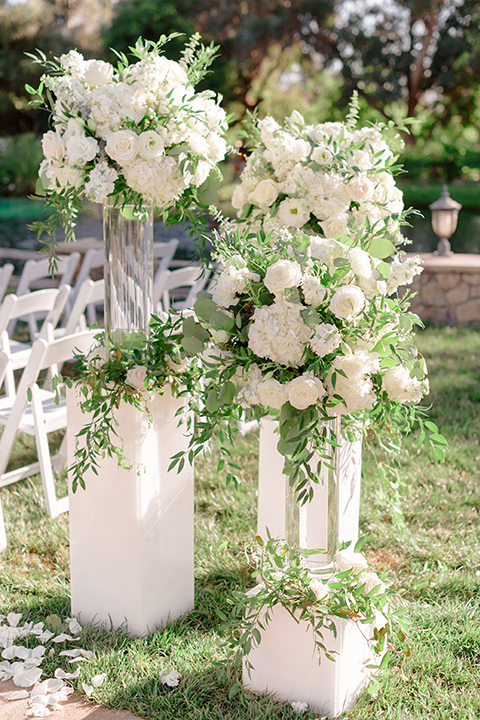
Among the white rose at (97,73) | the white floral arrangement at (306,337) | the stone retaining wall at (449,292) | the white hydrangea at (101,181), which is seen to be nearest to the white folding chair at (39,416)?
the white hydrangea at (101,181)

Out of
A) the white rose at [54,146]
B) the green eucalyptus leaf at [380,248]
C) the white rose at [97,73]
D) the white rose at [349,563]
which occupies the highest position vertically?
the white rose at [97,73]

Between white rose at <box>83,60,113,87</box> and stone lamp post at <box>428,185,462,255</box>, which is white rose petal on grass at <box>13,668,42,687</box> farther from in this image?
stone lamp post at <box>428,185,462,255</box>

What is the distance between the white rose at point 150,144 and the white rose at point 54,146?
240mm

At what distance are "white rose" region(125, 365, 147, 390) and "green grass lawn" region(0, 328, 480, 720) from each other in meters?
0.74

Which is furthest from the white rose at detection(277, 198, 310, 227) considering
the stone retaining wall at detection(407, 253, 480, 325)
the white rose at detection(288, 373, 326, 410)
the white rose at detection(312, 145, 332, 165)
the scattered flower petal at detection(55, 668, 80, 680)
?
the stone retaining wall at detection(407, 253, 480, 325)

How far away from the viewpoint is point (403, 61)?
73.0 ft

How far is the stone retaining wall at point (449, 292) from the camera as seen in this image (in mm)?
7453

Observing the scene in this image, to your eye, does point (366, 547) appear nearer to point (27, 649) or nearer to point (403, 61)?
point (27, 649)

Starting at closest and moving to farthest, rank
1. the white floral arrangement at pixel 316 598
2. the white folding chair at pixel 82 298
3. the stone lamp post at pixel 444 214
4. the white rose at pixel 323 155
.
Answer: the white floral arrangement at pixel 316 598
the white rose at pixel 323 155
the white folding chair at pixel 82 298
the stone lamp post at pixel 444 214

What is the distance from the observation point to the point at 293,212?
276 cm

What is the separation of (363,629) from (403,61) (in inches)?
900

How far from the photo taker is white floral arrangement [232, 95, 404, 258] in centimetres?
265

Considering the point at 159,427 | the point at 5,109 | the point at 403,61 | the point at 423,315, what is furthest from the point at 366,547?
the point at 5,109

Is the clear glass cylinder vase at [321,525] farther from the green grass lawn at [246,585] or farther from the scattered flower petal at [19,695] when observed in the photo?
the scattered flower petal at [19,695]
